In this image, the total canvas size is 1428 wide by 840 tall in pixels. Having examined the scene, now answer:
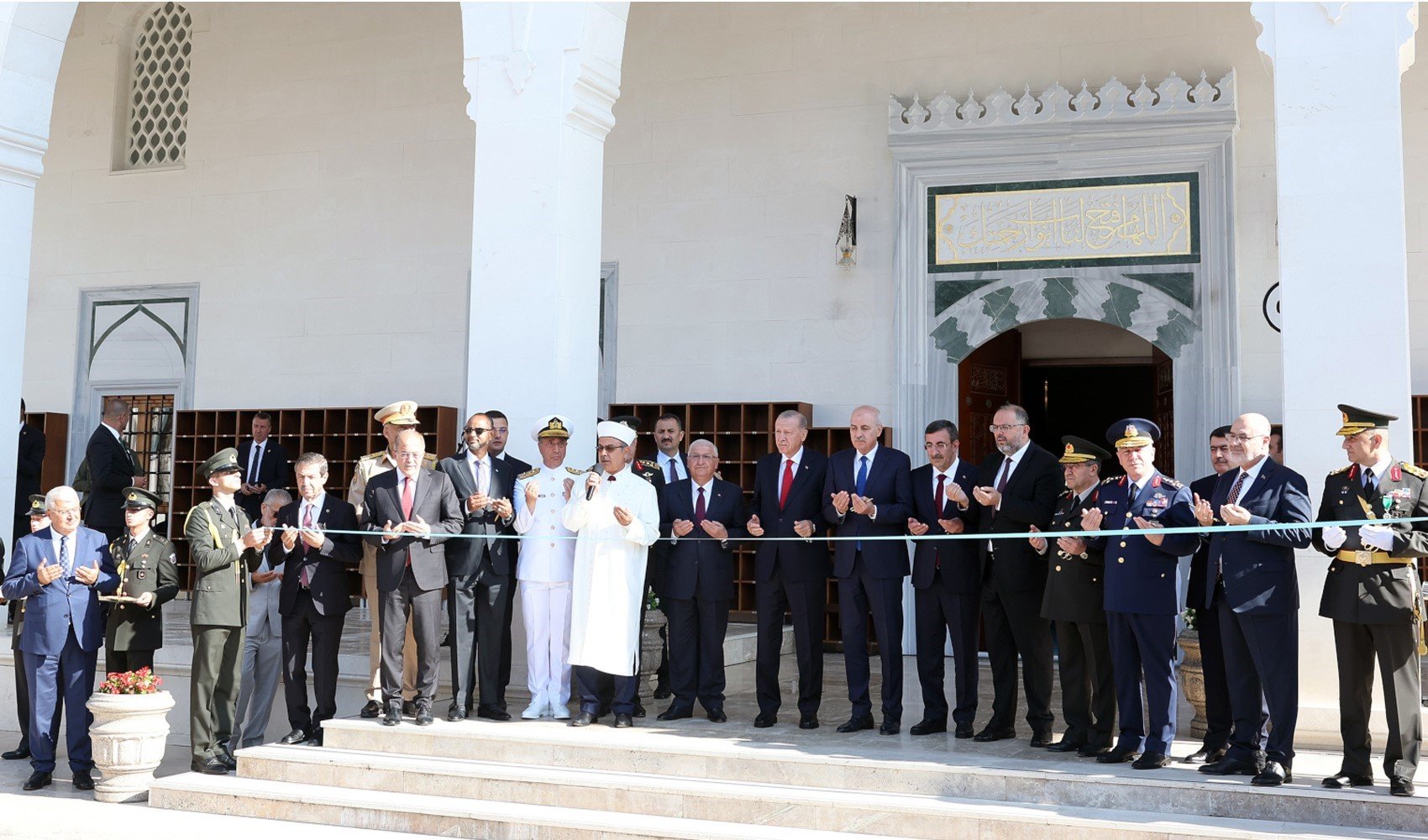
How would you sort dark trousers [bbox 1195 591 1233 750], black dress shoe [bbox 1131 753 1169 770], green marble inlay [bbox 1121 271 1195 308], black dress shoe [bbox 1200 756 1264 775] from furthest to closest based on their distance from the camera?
green marble inlay [bbox 1121 271 1195 308] < dark trousers [bbox 1195 591 1233 750] < black dress shoe [bbox 1131 753 1169 770] < black dress shoe [bbox 1200 756 1264 775]

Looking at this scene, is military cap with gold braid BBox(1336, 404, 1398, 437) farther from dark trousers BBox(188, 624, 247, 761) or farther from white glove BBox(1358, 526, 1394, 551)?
dark trousers BBox(188, 624, 247, 761)

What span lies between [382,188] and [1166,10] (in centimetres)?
603

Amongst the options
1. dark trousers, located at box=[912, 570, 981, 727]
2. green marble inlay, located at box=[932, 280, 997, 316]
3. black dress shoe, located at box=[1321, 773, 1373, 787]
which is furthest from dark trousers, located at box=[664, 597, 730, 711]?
green marble inlay, located at box=[932, 280, 997, 316]

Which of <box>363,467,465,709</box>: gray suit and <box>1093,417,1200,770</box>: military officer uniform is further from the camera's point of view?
<box>363,467,465,709</box>: gray suit

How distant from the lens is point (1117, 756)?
5.01m

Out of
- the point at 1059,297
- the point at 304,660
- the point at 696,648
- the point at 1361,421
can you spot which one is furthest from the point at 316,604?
the point at 1059,297

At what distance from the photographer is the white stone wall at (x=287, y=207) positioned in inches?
411

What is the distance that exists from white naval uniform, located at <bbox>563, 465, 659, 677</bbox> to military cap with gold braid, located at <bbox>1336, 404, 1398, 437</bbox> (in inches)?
113

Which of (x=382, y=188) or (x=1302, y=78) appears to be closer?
(x=1302, y=78)

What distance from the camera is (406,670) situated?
6.21 metres

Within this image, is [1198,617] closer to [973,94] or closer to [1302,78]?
[1302,78]

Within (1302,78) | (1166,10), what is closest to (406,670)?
(1302,78)

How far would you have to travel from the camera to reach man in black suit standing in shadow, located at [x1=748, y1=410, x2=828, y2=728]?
5.90m


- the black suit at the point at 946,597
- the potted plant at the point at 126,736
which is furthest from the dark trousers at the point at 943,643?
the potted plant at the point at 126,736
